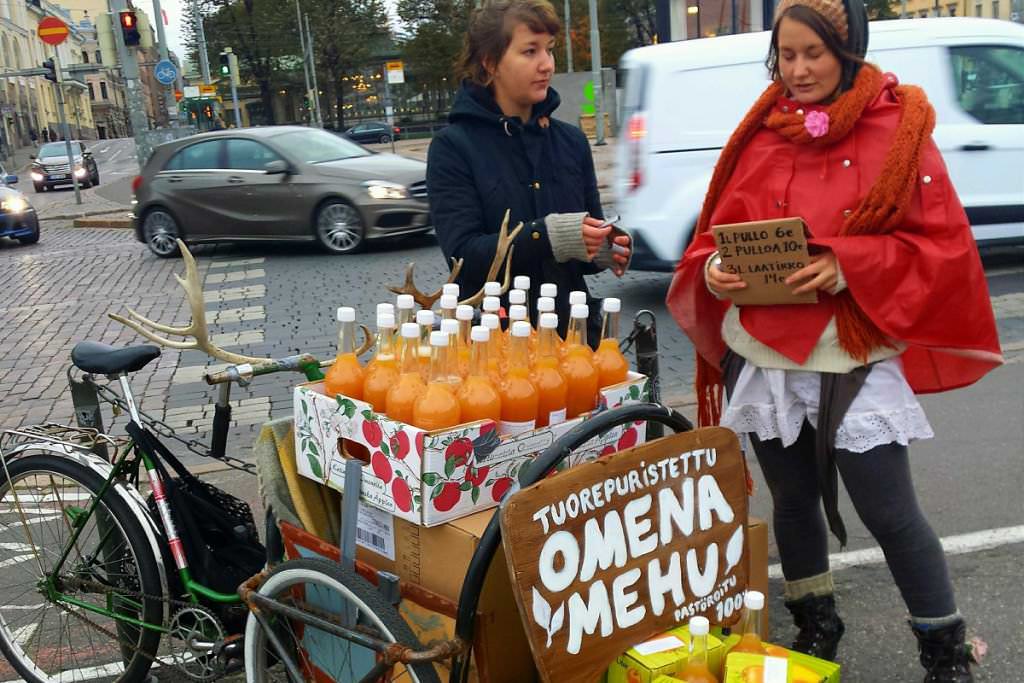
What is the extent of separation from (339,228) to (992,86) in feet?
22.3

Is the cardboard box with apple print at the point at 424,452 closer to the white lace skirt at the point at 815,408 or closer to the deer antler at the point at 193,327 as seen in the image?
the white lace skirt at the point at 815,408

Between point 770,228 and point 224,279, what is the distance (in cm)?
885

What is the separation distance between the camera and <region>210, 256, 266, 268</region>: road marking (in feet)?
36.5

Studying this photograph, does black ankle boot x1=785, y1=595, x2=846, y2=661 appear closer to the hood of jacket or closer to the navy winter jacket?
the navy winter jacket

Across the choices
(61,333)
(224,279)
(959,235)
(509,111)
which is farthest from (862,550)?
(224,279)

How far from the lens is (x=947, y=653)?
2.37 metres

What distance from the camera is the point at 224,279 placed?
1020 cm

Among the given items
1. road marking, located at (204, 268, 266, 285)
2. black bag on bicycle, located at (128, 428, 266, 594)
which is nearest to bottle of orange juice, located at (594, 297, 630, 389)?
black bag on bicycle, located at (128, 428, 266, 594)

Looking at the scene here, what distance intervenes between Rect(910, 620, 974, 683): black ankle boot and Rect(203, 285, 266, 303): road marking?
7627mm

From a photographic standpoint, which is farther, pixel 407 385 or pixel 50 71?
pixel 50 71

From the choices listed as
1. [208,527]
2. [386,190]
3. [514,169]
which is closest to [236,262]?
[386,190]

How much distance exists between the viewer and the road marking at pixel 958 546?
138 inches

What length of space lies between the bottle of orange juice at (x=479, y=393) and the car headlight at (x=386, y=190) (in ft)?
29.9

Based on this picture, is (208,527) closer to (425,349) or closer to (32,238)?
(425,349)
